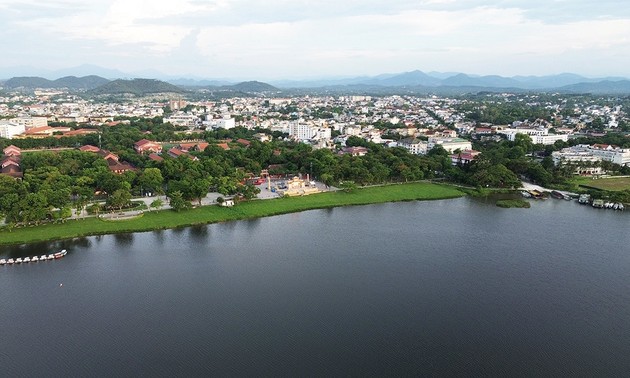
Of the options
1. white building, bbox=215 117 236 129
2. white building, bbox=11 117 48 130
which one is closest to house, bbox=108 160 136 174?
white building, bbox=215 117 236 129

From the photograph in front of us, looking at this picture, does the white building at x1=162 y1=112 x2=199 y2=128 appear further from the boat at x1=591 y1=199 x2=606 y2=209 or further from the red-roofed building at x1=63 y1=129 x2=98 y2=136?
the boat at x1=591 y1=199 x2=606 y2=209

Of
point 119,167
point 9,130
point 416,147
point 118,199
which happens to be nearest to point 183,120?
point 9,130

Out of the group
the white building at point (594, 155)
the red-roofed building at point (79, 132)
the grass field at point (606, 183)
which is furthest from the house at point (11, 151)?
the white building at point (594, 155)

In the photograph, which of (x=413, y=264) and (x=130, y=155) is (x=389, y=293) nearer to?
(x=413, y=264)

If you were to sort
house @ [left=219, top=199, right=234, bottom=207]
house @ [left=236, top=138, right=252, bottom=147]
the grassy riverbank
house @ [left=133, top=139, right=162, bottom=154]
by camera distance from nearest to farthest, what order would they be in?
the grassy riverbank < house @ [left=219, top=199, right=234, bottom=207] < house @ [left=133, top=139, right=162, bottom=154] < house @ [left=236, top=138, right=252, bottom=147]

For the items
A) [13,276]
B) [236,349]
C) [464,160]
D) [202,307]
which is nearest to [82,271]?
[13,276]

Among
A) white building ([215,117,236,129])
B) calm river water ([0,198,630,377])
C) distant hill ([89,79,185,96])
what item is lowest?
calm river water ([0,198,630,377])
